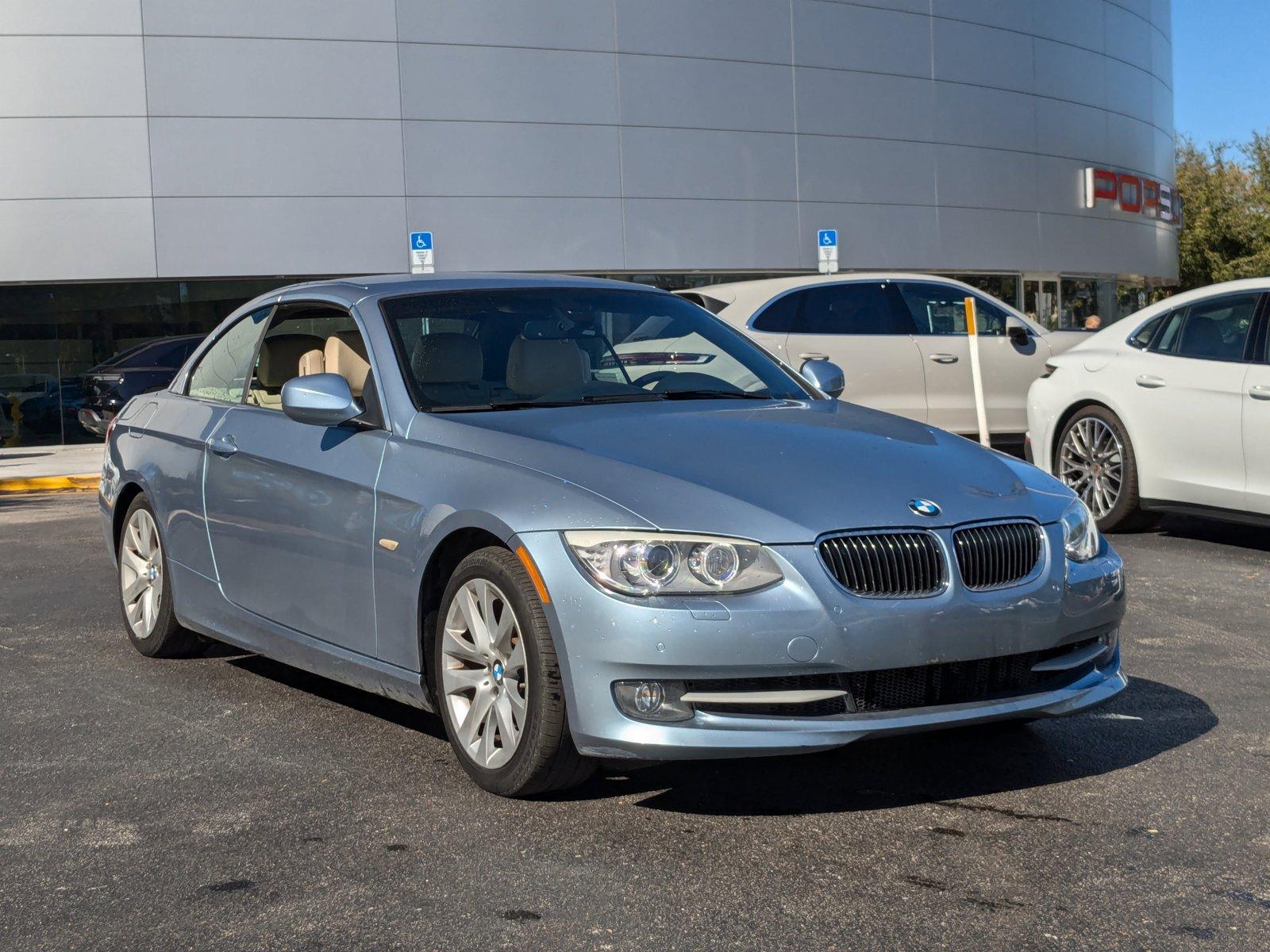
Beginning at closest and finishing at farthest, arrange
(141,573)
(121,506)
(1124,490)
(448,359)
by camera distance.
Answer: (448,359) < (141,573) < (121,506) < (1124,490)

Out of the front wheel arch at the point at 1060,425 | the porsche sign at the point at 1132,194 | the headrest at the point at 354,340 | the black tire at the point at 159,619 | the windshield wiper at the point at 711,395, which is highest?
the porsche sign at the point at 1132,194

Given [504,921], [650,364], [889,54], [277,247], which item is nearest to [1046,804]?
[504,921]

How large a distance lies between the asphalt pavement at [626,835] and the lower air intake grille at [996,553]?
2.06 ft

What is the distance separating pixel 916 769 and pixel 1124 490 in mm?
5446

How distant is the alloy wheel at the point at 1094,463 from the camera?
9.90 metres

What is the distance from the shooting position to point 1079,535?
473cm

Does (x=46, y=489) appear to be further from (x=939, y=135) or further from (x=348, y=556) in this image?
(x=939, y=135)

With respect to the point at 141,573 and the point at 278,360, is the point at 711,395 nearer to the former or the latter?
the point at 278,360

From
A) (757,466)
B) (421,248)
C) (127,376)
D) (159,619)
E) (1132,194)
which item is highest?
(1132,194)

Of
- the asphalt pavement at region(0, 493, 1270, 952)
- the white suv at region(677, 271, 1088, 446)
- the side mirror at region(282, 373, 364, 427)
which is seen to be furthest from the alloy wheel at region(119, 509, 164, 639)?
the white suv at region(677, 271, 1088, 446)

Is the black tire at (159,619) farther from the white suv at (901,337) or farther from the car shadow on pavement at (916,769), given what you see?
the white suv at (901,337)

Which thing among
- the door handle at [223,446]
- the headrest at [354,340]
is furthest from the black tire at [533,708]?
the door handle at [223,446]

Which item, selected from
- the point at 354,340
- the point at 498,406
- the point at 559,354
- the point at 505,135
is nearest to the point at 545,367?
the point at 559,354

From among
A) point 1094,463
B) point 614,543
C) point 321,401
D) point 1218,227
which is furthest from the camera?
point 1218,227
